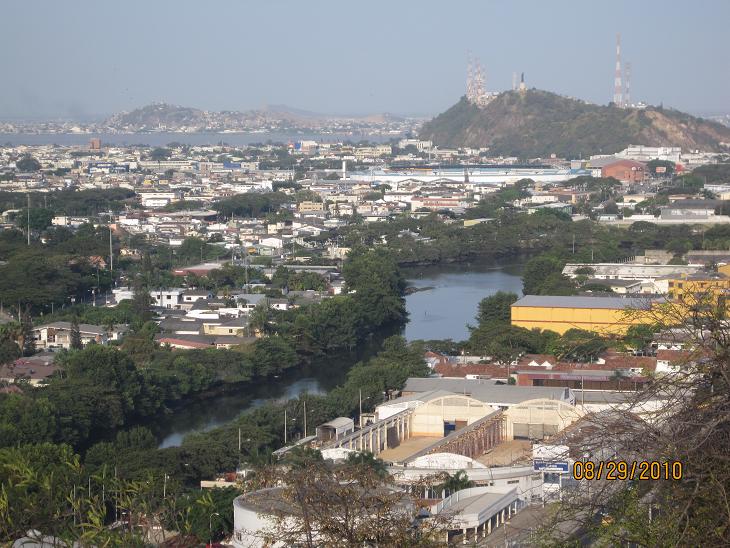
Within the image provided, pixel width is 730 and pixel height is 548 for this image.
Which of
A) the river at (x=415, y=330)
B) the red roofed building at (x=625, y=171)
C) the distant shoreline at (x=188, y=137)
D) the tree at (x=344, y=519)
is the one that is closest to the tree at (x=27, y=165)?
the red roofed building at (x=625, y=171)

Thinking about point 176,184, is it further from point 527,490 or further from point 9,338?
point 527,490

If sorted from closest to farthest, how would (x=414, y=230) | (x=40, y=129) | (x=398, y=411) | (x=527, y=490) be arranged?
(x=527, y=490)
(x=398, y=411)
(x=414, y=230)
(x=40, y=129)

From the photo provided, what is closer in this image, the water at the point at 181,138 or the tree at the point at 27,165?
the tree at the point at 27,165

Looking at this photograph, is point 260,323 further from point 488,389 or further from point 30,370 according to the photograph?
point 488,389

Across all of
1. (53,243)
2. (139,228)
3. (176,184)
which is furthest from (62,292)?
(176,184)

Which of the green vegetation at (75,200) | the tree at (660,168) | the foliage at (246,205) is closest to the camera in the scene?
the green vegetation at (75,200)

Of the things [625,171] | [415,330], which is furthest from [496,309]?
[625,171]

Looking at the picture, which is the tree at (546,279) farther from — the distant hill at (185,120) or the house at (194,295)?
the distant hill at (185,120)
